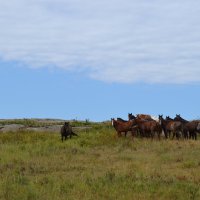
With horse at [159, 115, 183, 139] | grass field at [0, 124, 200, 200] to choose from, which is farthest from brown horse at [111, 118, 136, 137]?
horse at [159, 115, 183, 139]

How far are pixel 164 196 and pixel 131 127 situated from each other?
57.8 feet

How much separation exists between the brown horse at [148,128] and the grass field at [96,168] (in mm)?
1804

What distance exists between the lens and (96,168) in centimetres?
1839

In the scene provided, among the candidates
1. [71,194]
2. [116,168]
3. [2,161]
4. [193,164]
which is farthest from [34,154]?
[71,194]

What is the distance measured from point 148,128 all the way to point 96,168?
11701 mm

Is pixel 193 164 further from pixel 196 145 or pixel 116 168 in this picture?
pixel 196 145

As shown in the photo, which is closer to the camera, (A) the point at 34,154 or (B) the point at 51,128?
(A) the point at 34,154

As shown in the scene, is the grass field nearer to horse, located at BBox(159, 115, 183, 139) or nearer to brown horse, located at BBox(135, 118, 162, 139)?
brown horse, located at BBox(135, 118, 162, 139)

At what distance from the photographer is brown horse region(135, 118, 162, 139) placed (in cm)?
2947

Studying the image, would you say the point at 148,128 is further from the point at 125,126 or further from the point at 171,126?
the point at 125,126

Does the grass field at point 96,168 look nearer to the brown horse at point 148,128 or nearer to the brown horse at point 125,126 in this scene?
the brown horse at point 125,126

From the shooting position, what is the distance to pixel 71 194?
13172 millimetres

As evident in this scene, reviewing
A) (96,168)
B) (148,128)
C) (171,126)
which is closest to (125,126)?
(148,128)

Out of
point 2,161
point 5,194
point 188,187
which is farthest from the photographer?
point 2,161
